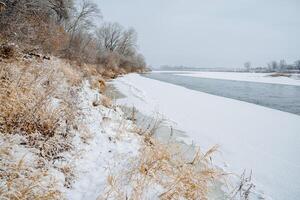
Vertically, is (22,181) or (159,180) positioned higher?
(22,181)

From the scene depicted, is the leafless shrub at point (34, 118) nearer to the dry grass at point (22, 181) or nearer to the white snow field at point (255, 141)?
the dry grass at point (22, 181)

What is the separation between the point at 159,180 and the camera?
2.85 metres

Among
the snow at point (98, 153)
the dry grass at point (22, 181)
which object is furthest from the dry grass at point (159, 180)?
the dry grass at point (22, 181)

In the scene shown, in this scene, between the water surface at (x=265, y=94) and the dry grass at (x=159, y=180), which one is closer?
the dry grass at (x=159, y=180)

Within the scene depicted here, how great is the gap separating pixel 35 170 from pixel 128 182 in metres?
1.02

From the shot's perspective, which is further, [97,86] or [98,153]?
[97,86]

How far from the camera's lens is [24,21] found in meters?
7.32

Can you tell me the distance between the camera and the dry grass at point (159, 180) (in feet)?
8.08

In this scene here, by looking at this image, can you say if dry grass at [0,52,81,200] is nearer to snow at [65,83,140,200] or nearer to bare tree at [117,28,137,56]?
snow at [65,83,140,200]

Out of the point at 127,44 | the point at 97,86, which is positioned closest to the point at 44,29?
the point at 97,86

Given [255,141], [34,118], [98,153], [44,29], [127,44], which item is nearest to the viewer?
[34,118]

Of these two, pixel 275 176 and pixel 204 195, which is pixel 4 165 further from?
pixel 275 176

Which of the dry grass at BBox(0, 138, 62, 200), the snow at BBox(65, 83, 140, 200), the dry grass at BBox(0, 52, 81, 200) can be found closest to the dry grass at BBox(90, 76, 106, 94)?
the snow at BBox(65, 83, 140, 200)

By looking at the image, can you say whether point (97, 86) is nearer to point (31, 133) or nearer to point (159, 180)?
point (31, 133)
